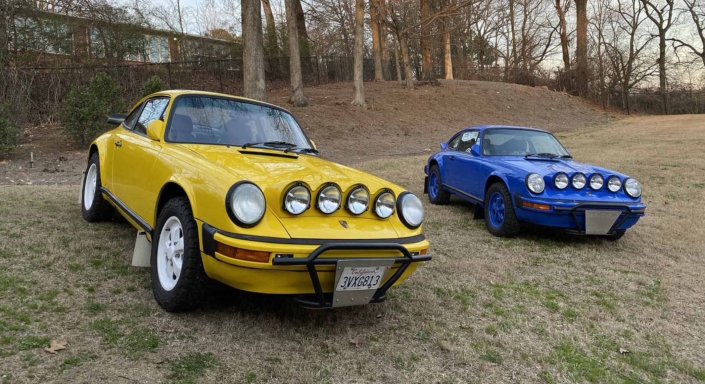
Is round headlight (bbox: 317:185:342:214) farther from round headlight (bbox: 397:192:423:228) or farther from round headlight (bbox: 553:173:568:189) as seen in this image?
round headlight (bbox: 553:173:568:189)

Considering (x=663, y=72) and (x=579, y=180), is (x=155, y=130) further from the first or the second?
(x=663, y=72)

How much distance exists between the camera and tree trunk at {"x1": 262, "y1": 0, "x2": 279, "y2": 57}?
78.7 feet

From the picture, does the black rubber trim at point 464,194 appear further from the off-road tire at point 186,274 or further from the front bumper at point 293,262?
the off-road tire at point 186,274

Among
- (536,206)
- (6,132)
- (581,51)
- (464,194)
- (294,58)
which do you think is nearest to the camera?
(536,206)

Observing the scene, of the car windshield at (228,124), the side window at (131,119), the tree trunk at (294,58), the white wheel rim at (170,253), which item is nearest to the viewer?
the white wheel rim at (170,253)

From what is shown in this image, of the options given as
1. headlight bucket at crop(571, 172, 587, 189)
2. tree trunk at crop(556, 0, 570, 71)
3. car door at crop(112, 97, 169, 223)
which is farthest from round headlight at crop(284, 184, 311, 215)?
tree trunk at crop(556, 0, 570, 71)

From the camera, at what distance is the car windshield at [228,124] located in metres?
3.68

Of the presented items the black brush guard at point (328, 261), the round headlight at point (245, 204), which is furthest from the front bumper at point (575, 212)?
the round headlight at point (245, 204)

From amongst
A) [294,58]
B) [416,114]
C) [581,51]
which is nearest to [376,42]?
[416,114]

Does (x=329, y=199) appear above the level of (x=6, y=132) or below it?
below

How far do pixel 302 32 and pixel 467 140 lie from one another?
65.2 feet

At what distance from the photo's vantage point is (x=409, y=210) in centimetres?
310

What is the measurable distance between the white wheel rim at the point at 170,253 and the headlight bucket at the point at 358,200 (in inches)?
41.3

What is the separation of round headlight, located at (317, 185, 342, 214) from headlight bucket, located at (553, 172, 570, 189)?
316cm
